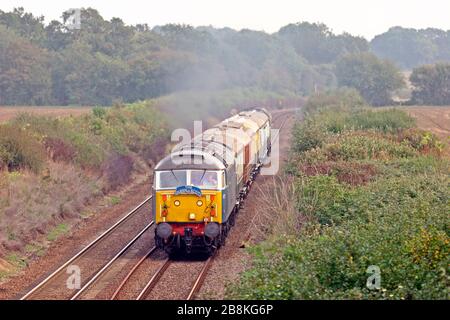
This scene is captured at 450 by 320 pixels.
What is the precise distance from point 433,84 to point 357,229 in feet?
237

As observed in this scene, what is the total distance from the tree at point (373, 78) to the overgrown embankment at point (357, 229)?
5659cm

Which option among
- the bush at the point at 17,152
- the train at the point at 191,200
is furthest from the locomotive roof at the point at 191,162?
the bush at the point at 17,152

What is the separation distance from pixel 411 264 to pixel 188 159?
8.75 metres

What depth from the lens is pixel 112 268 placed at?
19.5 metres

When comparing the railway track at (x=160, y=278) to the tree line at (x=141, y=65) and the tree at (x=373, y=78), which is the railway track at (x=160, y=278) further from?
the tree at (x=373, y=78)

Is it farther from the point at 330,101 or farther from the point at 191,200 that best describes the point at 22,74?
the point at 191,200

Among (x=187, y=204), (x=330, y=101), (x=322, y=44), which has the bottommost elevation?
(x=187, y=204)

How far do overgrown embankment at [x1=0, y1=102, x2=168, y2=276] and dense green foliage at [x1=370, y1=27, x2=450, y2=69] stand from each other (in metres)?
129

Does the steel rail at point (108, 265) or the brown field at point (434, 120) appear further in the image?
the brown field at point (434, 120)

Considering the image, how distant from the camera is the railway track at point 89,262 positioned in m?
17.1

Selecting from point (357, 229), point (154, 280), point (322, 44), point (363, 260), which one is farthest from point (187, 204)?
point (322, 44)

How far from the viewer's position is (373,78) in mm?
87625
